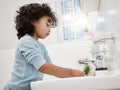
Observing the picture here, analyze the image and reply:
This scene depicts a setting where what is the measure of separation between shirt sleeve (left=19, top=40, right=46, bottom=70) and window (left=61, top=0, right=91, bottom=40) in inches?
101

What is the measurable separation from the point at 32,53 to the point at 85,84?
38 cm

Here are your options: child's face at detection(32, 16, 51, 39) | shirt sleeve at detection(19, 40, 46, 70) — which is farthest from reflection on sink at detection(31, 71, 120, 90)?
child's face at detection(32, 16, 51, 39)

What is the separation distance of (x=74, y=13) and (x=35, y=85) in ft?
9.90

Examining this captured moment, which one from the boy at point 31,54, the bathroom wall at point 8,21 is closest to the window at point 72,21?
the bathroom wall at point 8,21

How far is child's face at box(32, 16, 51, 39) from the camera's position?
1.26 m

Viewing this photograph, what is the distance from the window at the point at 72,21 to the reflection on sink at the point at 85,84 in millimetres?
2857

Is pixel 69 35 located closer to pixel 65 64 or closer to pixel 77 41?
pixel 77 41

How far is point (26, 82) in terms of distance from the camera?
1.15m

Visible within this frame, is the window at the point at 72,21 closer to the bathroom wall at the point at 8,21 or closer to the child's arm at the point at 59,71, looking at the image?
the bathroom wall at the point at 8,21

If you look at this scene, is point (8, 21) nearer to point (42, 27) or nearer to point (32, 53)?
point (42, 27)

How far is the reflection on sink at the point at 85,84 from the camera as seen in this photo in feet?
2.69

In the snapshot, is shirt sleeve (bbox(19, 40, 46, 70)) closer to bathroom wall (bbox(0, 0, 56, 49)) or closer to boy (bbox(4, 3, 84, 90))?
boy (bbox(4, 3, 84, 90))

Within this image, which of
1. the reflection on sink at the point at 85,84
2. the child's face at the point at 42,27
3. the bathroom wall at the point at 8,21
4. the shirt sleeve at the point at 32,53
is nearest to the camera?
the reflection on sink at the point at 85,84

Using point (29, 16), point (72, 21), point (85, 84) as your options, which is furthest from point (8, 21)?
point (85, 84)
